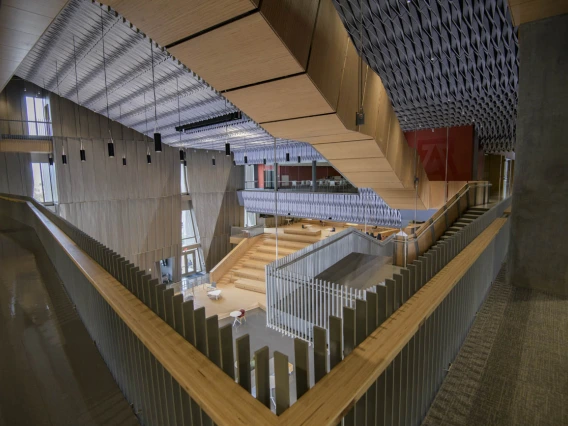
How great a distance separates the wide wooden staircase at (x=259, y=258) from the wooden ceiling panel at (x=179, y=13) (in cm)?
1076

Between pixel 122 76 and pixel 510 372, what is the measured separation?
33.4ft

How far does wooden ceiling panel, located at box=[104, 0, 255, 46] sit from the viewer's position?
6.75ft

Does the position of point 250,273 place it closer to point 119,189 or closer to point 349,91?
point 119,189

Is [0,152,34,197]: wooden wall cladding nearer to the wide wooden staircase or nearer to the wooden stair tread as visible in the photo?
the wide wooden staircase

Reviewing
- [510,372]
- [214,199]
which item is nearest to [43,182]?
[214,199]

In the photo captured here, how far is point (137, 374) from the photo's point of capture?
173cm

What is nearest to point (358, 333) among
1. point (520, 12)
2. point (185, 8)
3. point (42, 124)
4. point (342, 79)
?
point (185, 8)

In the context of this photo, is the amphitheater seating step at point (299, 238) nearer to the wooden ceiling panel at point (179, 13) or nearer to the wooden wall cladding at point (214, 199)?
the wooden wall cladding at point (214, 199)

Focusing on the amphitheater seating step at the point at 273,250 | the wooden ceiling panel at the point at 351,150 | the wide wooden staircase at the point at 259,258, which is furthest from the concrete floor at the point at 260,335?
the wooden ceiling panel at the point at 351,150

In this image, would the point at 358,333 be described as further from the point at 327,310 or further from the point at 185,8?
the point at 327,310

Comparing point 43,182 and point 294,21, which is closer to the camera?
point 294,21

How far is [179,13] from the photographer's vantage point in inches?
86.4

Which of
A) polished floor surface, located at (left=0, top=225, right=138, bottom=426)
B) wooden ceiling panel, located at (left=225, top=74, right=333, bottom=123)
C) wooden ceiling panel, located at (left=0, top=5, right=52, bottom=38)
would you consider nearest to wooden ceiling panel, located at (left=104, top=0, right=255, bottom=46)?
wooden ceiling panel, located at (left=225, top=74, right=333, bottom=123)

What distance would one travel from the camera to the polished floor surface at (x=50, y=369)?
5.59 ft
